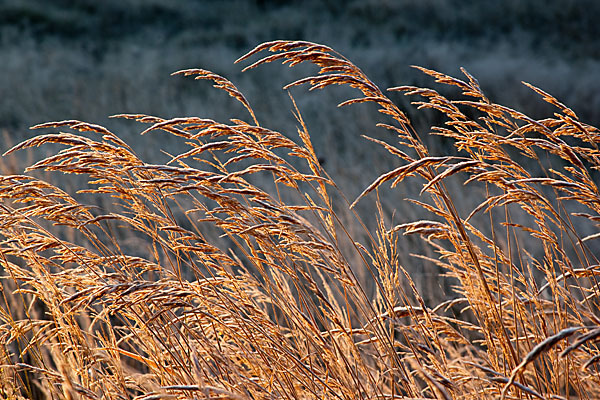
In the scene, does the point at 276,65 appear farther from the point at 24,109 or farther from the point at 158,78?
the point at 24,109

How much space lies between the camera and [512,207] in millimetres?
4746

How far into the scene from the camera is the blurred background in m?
7.30

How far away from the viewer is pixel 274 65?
9.34m

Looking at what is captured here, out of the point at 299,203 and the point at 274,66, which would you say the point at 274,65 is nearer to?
the point at 274,66

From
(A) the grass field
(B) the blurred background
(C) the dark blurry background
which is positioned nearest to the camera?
(A) the grass field

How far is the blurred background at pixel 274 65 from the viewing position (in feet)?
24.0

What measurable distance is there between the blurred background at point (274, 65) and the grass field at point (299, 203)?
0.15 ft

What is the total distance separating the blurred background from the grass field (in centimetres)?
5

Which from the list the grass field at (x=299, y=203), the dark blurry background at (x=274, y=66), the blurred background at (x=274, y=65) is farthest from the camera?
the dark blurry background at (x=274, y=66)

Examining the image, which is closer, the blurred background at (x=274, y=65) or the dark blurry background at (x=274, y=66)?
the blurred background at (x=274, y=65)

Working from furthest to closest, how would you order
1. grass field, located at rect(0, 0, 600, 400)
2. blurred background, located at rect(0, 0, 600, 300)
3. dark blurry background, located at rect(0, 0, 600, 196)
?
dark blurry background, located at rect(0, 0, 600, 196)
blurred background, located at rect(0, 0, 600, 300)
grass field, located at rect(0, 0, 600, 400)

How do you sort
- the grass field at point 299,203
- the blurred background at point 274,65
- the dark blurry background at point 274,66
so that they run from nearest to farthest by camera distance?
the grass field at point 299,203 < the blurred background at point 274,65 < the dark blurry background at point 274,66

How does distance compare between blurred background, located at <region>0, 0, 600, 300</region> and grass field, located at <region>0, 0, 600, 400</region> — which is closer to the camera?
grass field, located at <region>0, 0, 600, 400</region>

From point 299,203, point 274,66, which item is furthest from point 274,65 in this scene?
point 299,203
